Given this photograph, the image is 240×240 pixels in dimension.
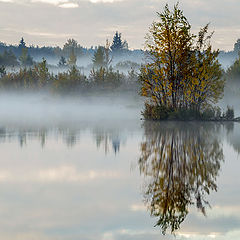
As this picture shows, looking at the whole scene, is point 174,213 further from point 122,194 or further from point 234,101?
point 234,101

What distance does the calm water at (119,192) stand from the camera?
6.97 meters

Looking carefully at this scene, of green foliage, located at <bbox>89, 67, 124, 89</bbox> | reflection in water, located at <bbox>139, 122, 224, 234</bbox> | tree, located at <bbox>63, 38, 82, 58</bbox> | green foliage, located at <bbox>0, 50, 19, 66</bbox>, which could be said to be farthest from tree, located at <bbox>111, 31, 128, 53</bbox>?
reflection in water, located at <bbox>139, 122, 224, 234</bbox>

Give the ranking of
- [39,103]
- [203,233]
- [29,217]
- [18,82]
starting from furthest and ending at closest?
[18,82]
[39,103]
[29,217]
[203,233]

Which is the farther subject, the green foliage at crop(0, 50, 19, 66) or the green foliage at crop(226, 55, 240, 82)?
the green foliage at crop(0, 50, 19, 66)

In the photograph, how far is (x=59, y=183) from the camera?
10.2m

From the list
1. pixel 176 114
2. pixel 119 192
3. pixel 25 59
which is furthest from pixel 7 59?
pixel 119 192

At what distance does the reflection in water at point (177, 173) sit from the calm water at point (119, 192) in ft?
0.05

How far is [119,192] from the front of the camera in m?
9.30

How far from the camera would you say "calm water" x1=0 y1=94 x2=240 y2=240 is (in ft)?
22.9

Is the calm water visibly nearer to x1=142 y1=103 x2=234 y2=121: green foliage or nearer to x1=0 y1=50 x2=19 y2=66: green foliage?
x1=142 y1=103 x2=234 y2=121: green foliage

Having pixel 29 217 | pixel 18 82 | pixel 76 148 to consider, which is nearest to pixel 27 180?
pixel 29 217

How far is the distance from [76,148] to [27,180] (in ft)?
A: 20.9

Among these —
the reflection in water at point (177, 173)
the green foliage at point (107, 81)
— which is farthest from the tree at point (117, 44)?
the reflection in water at point (177, 173)

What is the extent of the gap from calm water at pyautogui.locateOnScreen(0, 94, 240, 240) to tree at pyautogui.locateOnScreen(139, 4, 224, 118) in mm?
Answer: 12949
